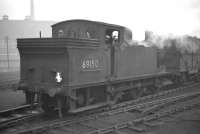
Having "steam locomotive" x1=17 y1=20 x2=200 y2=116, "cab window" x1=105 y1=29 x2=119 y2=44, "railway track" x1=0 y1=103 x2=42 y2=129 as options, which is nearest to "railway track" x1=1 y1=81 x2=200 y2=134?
"steam locomotive" x1=17 y1=20 x2=200 y2=116

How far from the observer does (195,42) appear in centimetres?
1531

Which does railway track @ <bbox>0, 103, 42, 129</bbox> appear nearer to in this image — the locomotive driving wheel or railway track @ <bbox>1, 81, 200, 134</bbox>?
railway track @ <bbox>1, 81, 200, 134</bbox>

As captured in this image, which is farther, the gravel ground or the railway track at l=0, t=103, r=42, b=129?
the railway track at l=0, t=103, r=42, b=129

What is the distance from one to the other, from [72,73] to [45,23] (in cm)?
5224

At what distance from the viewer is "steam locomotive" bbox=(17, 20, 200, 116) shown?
A: 24.0 feet

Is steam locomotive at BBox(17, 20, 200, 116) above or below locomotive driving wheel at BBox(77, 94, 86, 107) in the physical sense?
above

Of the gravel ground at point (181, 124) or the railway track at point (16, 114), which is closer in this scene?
the gravel ground at point (181, 124)

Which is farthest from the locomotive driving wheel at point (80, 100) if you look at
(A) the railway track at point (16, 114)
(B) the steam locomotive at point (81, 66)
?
(A) the railway track at point (16, 114)

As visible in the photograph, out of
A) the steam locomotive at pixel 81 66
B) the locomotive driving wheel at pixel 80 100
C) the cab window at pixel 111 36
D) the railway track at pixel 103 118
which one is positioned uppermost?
the cab window at pixel 111 36

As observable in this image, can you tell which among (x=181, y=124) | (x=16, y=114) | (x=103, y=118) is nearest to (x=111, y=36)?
(x=103, y=118)

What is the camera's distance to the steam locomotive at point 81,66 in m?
7.31

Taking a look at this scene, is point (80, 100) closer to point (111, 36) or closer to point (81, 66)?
point (81, 66)

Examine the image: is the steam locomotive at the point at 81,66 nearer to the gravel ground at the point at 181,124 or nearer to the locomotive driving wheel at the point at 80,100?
the locomotive driving wheel at the point at 80,100

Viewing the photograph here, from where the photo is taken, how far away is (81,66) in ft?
25.2
